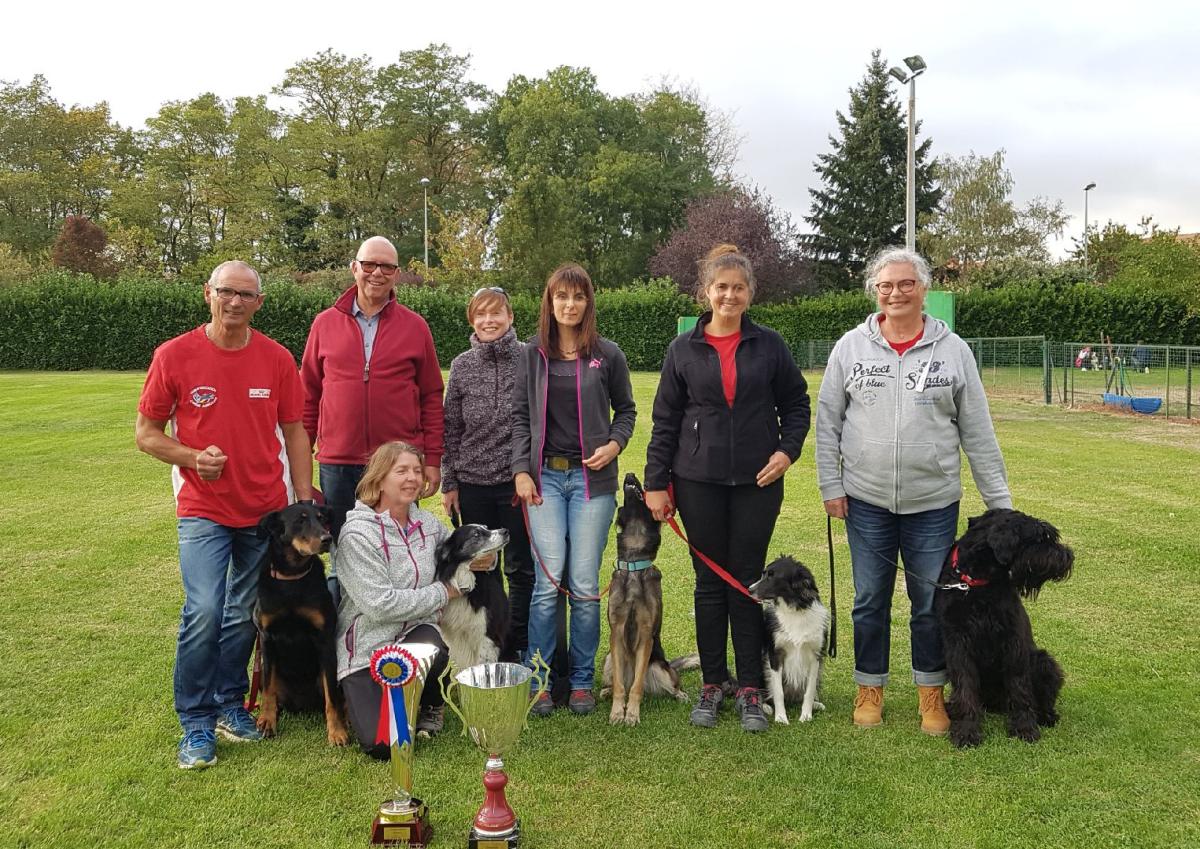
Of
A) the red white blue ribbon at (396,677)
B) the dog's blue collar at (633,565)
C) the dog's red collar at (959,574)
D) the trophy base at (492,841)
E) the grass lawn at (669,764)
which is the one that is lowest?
the grass lawn at (669,764)

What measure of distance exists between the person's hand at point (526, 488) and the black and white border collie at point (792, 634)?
1.06 meters

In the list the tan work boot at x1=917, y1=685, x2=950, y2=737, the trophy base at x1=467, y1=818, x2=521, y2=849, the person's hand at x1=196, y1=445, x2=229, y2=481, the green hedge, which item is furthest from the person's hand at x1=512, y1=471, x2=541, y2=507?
the green hedge

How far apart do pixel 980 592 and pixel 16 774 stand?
399 cm

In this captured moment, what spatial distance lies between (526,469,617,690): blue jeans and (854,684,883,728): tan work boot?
122 centimetres

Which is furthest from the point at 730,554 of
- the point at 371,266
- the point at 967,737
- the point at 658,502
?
the point at 371,266

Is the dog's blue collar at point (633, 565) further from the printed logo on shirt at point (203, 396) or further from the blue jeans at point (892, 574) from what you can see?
the printed logo on shirt at point (203, 396)

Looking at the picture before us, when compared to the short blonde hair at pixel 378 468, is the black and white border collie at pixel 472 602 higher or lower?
lower

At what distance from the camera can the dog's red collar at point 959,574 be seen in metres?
3.66

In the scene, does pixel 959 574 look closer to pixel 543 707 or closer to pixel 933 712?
pixel 933 712

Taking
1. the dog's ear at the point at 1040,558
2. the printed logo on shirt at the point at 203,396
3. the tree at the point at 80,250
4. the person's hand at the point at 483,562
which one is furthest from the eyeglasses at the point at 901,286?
the tree at the point at 80,250

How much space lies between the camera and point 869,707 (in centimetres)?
393

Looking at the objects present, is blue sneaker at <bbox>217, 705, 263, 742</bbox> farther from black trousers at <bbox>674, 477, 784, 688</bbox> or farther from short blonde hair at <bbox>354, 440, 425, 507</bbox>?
black trousers at <bbox>674, 477, 784, 688</bbox>

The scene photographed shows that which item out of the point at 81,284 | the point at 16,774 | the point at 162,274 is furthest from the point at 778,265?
the point at 16,774

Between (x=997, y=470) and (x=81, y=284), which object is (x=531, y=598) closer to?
(x=997, y=470)
